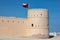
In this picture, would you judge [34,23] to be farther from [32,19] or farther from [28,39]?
[28,39]

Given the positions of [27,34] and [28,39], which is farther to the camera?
[27,34]

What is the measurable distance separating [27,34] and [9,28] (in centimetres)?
230

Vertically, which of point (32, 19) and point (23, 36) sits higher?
point (32, 19)

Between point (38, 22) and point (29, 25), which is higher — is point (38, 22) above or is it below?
above

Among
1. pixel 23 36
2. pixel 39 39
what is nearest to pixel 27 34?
pixel 23 36

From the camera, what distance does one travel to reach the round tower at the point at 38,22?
2892cm

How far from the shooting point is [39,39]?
91.8ft

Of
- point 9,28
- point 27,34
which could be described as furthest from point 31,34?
point 9,28

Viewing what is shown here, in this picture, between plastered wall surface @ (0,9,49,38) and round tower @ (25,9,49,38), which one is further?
round tower @ (25,9,49,38)

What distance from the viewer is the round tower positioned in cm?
2892

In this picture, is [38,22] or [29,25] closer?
[38,22]

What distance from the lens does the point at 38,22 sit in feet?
95.1

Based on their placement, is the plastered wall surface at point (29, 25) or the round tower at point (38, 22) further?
the round tower at point (38, 22)

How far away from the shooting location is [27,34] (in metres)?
30.0
